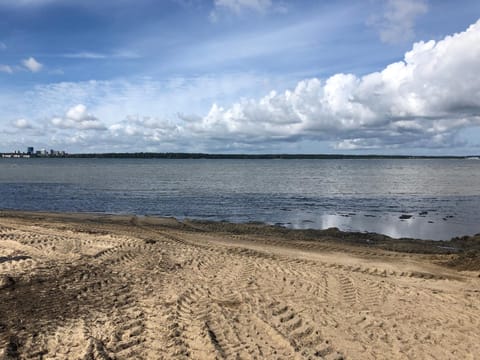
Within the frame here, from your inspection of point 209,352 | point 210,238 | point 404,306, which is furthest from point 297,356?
point 210,238

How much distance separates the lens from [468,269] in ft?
40.8

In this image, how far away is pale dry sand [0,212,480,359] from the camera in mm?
6520

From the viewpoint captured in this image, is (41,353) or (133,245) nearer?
(41,353)

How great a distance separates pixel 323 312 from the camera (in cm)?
808

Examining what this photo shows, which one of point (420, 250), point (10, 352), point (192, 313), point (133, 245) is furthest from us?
point (420, 250)

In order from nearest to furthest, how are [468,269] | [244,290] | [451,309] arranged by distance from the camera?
[451,309], [244,290], [468,269]

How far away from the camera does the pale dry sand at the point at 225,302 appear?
6520mm

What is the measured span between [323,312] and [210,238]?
32.2 ft

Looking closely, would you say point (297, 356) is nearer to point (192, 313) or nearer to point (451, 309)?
point (192, 313)

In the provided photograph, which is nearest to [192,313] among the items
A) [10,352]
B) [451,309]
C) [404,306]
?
[10,352]

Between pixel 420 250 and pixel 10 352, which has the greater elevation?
pixel 10 352

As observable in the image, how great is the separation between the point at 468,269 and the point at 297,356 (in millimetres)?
8655

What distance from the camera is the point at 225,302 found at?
8.45 m

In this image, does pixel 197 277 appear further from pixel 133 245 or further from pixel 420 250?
pixel 420 250
